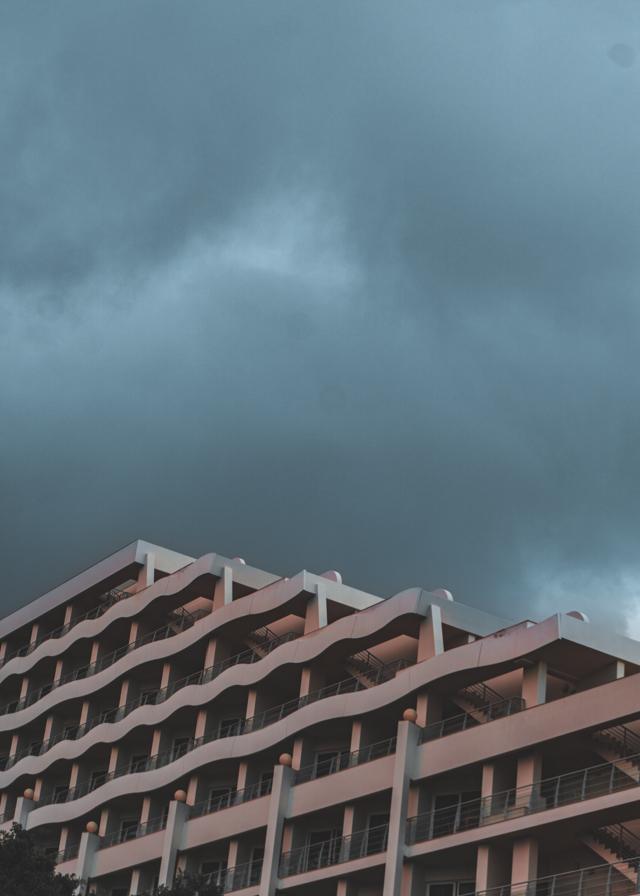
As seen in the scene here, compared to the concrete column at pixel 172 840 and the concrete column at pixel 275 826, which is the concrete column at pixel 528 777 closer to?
the concrete column at pixel 275 826

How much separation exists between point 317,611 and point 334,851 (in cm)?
1025

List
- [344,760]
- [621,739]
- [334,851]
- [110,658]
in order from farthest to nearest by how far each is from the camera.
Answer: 1. [110,658]
2. [344,760]
3. [334,851]
4. [621,739]

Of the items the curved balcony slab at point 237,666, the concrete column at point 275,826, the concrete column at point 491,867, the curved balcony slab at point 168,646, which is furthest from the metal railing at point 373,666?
the concrete column at point 491,867

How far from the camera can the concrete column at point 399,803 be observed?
4844cm

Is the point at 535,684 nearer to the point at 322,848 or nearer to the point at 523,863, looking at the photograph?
the point at 523,863

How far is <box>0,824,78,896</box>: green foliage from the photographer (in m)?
42.3

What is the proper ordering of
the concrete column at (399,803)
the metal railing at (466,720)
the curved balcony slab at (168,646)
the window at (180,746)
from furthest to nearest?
the window at (180,746), the curved balcony slab at (168,646), the metal railing at (466,720), the concrete column at (399,803)

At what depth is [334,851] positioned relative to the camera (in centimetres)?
5306

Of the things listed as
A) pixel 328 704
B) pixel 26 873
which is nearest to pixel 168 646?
pixel 328 704

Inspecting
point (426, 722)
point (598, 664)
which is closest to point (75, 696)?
point (426, 722)

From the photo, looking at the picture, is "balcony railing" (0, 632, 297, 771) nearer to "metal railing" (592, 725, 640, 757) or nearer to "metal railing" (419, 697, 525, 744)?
"metal railing" (419, 697, 525, 744)

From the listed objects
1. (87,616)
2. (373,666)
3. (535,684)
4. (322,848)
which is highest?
(87,616)

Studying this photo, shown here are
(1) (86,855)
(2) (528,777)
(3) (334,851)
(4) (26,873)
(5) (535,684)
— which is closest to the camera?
(4) (26,873)

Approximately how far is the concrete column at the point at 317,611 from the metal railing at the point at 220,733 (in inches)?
103
